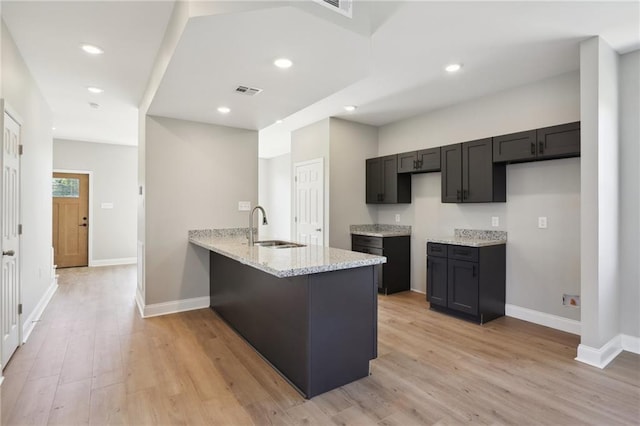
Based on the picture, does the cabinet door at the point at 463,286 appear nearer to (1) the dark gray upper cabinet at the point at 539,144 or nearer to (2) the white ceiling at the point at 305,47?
(1) the dark gray upper cabinet at the point at 539,144

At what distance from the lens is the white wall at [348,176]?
16.6 feet

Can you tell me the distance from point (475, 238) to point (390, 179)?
57.3 inches

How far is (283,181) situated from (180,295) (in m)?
5.15

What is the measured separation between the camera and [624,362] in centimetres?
272

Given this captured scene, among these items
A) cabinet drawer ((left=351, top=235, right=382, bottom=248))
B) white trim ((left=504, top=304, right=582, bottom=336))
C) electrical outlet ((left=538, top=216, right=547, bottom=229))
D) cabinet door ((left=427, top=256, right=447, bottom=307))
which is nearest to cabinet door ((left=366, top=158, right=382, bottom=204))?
cabinet drawer ((left=351, top=235, right=382, bottom=248))

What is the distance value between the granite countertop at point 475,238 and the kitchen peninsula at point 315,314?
5.48ft

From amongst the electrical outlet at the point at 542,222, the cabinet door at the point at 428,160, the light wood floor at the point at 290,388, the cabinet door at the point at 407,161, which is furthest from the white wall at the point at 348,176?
the electrical outlet at the point at 542,222

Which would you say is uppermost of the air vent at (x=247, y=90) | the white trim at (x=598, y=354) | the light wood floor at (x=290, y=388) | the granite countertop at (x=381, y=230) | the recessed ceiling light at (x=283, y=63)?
the air vent at (x=247, y=90)

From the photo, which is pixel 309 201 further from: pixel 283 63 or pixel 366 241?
pixel 283 63

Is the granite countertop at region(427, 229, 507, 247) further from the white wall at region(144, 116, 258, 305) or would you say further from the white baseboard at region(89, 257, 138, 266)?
the white baseboard at region(89, 257, 138, 266)

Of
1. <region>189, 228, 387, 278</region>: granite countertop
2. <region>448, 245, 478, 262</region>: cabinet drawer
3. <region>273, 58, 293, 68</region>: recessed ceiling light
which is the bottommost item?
<region>448, 245, 478, 262</region>: cabinet drawer

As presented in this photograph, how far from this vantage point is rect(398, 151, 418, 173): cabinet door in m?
4.62


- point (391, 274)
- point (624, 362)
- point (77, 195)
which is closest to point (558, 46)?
point (624, 362)

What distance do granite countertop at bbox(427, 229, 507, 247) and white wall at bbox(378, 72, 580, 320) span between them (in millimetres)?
75
